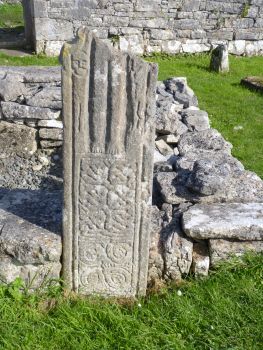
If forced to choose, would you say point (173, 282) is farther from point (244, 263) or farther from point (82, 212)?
point (82, 212)

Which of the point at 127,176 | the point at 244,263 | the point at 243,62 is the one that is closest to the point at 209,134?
the point at 244,263

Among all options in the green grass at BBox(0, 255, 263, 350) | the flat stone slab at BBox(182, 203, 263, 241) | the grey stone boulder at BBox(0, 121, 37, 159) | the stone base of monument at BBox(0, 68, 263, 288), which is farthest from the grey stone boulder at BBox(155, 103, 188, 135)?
the green grass at BBox(0, 255, 263, 350)

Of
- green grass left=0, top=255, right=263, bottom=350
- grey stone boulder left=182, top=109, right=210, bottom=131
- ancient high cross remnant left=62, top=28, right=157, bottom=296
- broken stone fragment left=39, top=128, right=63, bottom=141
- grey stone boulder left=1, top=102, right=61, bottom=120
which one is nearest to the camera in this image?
ancient high cross remnant left=62, top=28, right=157, bottom=296

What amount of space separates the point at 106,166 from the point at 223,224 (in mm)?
939

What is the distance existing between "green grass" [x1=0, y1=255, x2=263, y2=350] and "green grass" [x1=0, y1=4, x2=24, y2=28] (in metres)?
12.1

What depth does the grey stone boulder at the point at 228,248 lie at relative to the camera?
3068 millimetres

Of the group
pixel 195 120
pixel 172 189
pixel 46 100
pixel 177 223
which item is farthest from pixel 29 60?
pixel 177 223

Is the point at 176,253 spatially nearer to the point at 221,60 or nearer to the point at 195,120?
the point at 195,120

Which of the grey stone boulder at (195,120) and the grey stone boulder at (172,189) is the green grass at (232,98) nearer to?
the grey stone boulder at (195,120)

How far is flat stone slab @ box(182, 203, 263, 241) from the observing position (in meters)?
3.02

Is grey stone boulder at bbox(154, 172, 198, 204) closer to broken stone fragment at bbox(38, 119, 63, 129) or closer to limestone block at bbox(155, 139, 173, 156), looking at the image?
limestone block at bbox(155, 139, 173, 156)

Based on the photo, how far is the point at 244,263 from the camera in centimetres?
306

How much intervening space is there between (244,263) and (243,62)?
865 cm

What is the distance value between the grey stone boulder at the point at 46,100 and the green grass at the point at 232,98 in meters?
2.29
